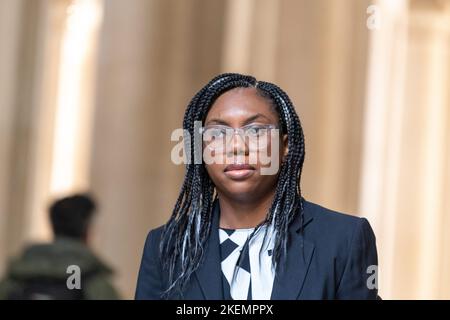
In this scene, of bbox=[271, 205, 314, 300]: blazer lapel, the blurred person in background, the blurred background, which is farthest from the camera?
the blurred background

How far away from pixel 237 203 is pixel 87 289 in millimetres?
3050

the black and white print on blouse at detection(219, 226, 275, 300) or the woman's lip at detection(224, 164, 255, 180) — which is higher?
the woman's lip at detection(224, 164, 255, 180)

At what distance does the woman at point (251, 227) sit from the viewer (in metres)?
2.75

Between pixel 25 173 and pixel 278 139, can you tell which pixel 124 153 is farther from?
pixel 278 139

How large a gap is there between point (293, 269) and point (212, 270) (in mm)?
230

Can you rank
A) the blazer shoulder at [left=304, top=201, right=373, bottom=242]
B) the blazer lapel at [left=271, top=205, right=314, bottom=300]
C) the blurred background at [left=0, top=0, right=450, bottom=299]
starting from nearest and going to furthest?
the blazer lapel at [left=271, top=205, right=314, bottom=300] → the blazer shoulder at [left=304, top=201, right=373, bottom=242] → the blurred background at [left=0, top=0, right=450, bottom=299]

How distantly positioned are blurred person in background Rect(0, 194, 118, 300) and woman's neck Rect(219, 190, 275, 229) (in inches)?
84.0

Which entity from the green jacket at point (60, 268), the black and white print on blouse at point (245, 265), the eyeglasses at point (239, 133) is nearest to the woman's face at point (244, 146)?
the eyeglasses at point (239, 133)

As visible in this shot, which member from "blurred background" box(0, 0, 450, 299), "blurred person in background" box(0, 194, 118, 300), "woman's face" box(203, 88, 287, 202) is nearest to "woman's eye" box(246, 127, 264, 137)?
"woman's face" box(203, 88, 287, 202)

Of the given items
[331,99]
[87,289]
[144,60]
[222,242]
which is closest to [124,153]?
[144,60]

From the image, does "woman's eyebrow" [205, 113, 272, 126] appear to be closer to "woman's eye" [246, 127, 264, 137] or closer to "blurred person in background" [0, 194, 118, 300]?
"woman's eye" [246, 127, 264, 137]

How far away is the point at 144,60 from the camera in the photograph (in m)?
10.8

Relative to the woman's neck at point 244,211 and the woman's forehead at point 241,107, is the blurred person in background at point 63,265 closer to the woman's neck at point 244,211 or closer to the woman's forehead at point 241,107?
the woman's neck at point 244,211

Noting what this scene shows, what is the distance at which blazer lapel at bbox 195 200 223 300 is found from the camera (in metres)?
2.75
